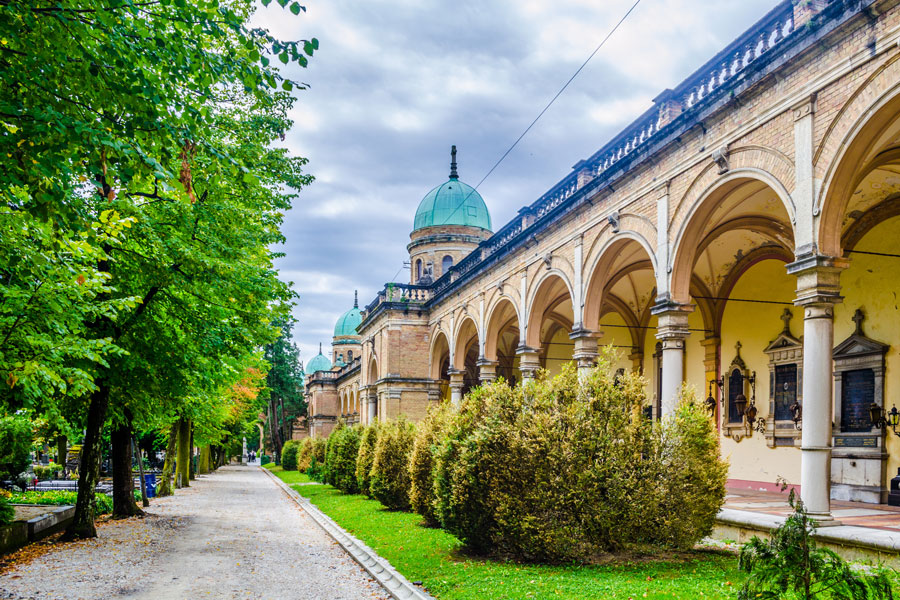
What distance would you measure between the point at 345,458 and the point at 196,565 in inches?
566

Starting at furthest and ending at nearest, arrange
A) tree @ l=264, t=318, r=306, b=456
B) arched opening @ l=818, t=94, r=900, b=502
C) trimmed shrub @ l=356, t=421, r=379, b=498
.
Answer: tree @ l=264, t=318, r=306, b=456 → trimmed shrub @ l=356, t=421, r=379, b=498 → arched opening @ l=818, t=94, r=900, b=502

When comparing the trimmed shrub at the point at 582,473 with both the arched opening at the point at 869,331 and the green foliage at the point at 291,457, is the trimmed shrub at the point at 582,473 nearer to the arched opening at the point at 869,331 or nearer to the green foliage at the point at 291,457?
the arched opening at the point at 869,331

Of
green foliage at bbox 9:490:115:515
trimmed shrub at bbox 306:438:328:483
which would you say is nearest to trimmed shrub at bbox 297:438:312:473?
trimmed shrub at bbox 306:438:328:483

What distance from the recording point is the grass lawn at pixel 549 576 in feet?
25.8

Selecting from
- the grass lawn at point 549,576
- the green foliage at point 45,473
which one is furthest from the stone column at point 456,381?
the green foliage at point 45,473

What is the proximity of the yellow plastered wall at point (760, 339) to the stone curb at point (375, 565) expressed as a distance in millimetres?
10151

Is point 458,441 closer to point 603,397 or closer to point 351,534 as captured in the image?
point 603,397

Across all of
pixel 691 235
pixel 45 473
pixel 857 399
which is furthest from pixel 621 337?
pixel 45 473

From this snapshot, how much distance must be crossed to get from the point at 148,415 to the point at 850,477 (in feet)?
49.2

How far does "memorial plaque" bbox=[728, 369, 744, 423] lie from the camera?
65.0ft

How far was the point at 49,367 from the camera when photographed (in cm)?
886

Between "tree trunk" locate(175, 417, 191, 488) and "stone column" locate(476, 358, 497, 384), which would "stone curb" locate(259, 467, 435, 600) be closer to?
"stone column" locate(476, 358, 497, 384)

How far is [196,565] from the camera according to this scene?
35.0 ft

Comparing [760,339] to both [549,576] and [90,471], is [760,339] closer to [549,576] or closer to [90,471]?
[549,576]
